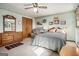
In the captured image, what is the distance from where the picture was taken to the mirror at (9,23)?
1.29 meters

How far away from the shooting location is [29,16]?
141 cm

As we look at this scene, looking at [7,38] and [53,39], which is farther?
[53,39]

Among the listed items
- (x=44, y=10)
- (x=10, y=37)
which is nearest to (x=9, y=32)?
(x=10, y=37)

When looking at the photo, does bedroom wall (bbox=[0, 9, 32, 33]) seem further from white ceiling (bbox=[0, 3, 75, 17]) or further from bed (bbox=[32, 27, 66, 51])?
bed (bbox=[32, 27, 66, 51])

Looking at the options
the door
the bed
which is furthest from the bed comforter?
the door

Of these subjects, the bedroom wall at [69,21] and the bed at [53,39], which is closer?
the bedroom wall at [69,21]

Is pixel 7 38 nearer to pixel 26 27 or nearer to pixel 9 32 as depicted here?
pixel 9 32

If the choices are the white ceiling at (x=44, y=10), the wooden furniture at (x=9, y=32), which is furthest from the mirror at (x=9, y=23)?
the white ceiling at (x=44, y=10)

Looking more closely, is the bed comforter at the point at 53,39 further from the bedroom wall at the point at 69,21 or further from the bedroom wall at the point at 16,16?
the bedroom wall at the point at 16,16

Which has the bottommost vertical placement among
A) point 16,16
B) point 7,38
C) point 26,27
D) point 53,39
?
point 53,39

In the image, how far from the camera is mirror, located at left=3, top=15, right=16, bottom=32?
1.29 m

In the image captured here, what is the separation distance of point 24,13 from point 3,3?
0.36 meters

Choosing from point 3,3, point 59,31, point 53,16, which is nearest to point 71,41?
point 59,31

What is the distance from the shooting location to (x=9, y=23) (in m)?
1.32
